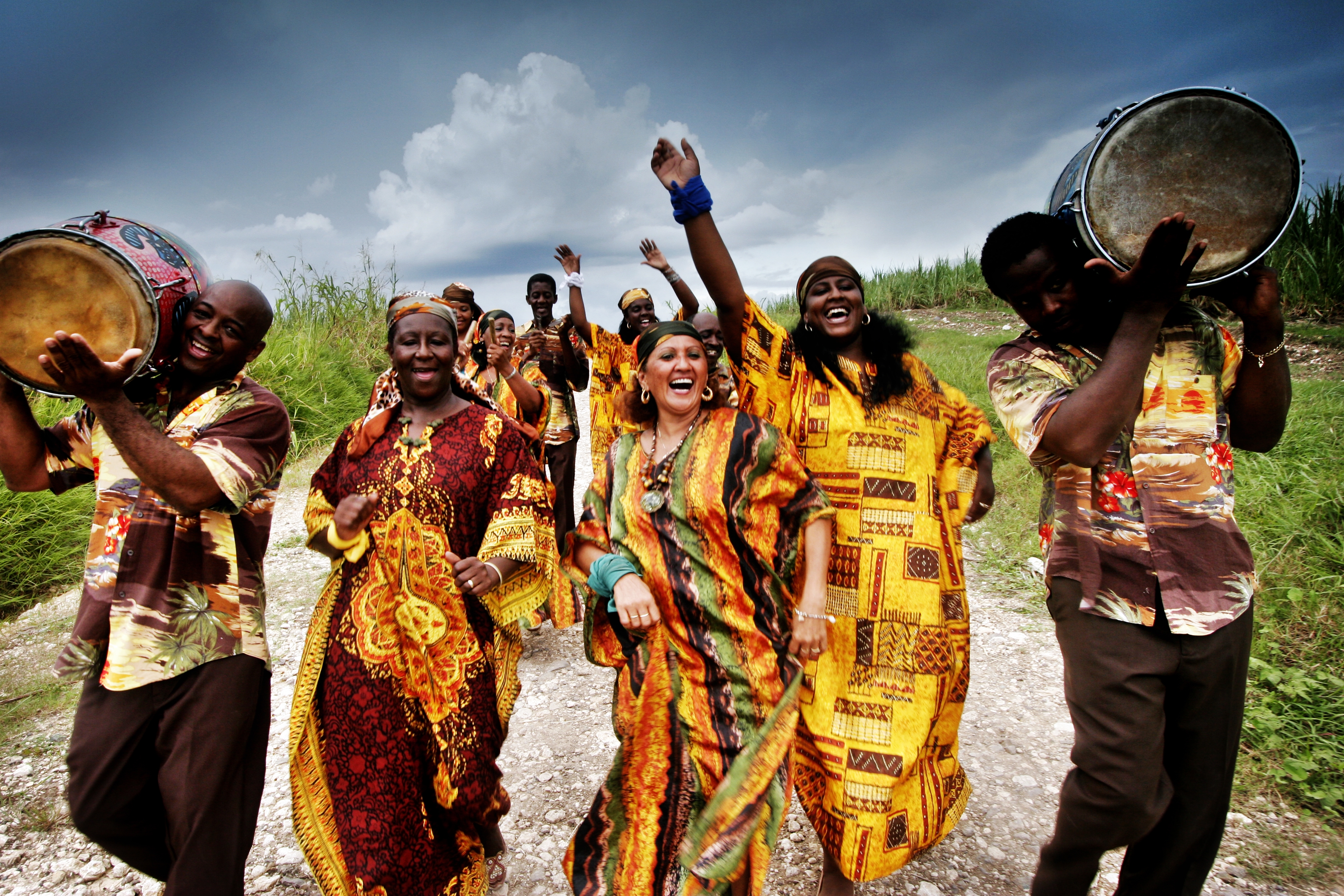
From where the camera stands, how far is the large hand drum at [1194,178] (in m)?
1.84

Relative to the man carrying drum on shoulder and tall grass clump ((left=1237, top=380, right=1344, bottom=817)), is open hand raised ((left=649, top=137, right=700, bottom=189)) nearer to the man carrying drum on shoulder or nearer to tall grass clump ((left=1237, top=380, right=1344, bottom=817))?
the man carrying drum on shoulder

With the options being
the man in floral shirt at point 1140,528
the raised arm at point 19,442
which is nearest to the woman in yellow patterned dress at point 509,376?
the raised arm at point 19,442

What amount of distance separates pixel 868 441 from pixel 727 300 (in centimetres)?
67

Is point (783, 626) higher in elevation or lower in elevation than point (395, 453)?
lower

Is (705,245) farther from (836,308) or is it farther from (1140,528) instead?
(1140,528)

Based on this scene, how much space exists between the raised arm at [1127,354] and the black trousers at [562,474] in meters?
4.04

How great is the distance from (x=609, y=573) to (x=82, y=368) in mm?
1435

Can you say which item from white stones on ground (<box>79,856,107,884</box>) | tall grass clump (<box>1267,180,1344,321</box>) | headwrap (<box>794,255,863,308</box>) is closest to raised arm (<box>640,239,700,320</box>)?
headwrap (<box>794,255,863,308</box>)

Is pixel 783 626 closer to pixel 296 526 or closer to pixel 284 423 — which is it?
pixel 284 423

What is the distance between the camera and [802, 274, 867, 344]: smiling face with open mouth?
263 centimetres

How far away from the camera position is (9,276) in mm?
1912

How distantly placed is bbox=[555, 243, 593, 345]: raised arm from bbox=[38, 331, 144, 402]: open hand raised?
140 inches

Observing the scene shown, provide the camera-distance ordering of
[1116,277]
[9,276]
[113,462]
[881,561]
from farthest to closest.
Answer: [881,561], [113,462], [9,276], [1116,277]

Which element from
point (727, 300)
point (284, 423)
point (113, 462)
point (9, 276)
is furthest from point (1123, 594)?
point (9, 276)
